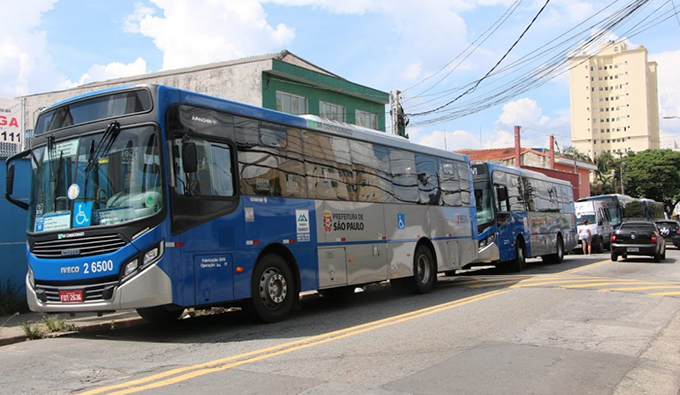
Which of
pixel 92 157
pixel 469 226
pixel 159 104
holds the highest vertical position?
pixel 159 104

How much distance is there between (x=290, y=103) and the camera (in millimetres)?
26188

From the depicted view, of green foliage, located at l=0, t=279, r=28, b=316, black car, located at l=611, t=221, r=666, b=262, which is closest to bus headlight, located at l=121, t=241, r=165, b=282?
green foliage, located at l=0, t=279, r=28, b=316

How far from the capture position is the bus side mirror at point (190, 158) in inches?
327

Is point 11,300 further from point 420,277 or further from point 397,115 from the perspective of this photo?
point 397,115

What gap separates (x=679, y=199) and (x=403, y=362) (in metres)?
89.9

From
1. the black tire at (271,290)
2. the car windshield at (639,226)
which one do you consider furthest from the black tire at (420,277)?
the car windshield at (639,226)

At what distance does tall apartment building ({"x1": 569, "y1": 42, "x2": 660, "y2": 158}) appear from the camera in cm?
14775

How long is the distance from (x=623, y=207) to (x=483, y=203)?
25.0 metres

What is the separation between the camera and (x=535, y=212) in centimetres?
2330

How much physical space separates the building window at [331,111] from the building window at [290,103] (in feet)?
3.57

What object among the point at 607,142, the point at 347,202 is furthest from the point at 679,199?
the point at 347,202

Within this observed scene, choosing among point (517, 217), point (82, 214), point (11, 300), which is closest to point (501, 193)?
point (517, 217)

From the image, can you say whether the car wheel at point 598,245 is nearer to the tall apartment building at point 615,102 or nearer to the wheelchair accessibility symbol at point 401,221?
the wheelchair accessibility symbol at point 401,221

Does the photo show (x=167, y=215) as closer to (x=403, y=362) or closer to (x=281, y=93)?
(x=403, y=362)
